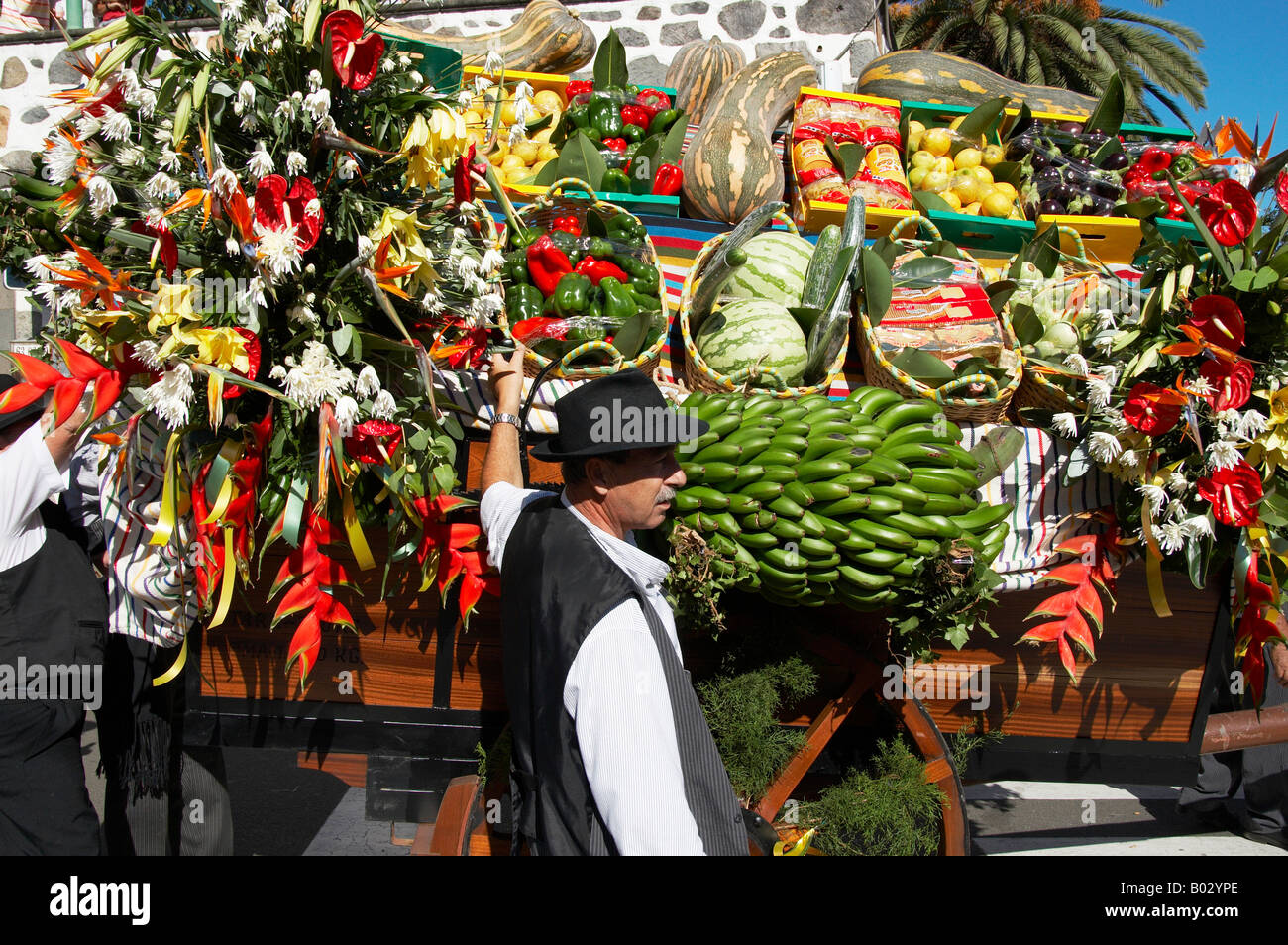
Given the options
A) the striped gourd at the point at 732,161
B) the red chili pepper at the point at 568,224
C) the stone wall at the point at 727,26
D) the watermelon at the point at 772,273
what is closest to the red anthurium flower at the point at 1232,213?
the watermelon at the point at 772,273

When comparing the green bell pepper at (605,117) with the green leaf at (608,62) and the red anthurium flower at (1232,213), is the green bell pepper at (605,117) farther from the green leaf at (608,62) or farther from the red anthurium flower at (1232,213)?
the red anthurium flower at (1232,213)

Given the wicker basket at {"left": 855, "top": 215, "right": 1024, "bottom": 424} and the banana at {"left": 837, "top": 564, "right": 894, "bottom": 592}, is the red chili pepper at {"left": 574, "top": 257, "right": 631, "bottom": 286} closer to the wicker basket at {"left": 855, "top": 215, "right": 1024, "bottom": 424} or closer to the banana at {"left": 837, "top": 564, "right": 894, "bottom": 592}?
the wicker basket at {"left": 855, "top": 215, "right": 1024, "bottom": 424}

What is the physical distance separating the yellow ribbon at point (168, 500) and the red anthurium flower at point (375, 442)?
420 millimetres

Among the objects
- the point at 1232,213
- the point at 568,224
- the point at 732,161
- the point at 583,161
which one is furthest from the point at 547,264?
the point at 1232,213

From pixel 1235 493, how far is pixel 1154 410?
328mm

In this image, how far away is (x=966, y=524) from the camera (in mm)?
2539

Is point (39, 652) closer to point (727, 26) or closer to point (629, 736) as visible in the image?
point (629, 736)

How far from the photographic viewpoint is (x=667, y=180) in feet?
13.3

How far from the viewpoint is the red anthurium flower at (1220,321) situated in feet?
8.57

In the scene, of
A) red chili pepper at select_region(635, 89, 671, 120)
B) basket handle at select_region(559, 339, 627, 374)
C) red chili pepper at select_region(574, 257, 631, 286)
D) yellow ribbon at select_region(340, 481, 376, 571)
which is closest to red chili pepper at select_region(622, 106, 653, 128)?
red chili pepper at select_region(635, 89, 671, 120)

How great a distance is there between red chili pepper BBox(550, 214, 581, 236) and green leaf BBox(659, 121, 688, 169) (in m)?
1.02

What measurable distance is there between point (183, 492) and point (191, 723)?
94 centimetres

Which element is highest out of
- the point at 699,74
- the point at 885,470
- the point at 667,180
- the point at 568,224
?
the point at 699,74

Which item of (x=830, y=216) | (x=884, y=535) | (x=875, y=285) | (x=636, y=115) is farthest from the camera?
(x=636, y=115)
